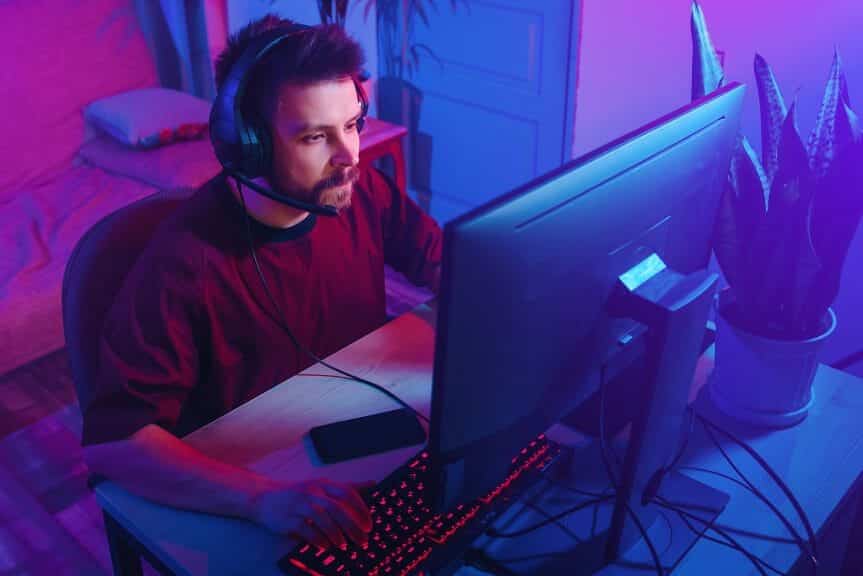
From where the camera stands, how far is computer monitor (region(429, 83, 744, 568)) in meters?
0.71

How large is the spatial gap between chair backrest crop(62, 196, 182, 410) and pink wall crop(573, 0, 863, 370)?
159 centimetres

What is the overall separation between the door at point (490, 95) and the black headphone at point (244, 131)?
1660mm

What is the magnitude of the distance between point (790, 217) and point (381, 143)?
6.00 feet

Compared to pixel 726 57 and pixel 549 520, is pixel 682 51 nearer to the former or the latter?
pixel 726 57

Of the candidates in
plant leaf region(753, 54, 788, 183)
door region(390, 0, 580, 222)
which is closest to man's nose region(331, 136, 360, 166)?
plant leaf region(753, 54, 788, 183)

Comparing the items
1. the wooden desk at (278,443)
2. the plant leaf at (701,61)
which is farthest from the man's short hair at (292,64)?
the plant leaf at (701,61)

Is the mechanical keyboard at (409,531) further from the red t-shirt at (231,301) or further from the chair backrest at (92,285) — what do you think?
the chair backrest at (92,285)

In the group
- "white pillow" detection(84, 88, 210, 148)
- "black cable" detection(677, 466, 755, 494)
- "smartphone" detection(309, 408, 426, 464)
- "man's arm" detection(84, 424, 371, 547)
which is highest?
"man's arm" detection(84, 424, 371, 547)

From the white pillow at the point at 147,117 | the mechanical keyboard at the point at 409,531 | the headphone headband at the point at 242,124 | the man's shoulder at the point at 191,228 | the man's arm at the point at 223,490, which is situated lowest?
the white pillow at the point at 147,117

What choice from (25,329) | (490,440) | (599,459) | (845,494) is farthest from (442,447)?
(25,329)

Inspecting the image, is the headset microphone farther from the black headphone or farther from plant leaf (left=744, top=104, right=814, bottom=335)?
plant leaf (left=744, top=104, right=814, bottom=335)

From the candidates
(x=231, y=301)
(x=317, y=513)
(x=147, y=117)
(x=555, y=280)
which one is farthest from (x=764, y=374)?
(x=147, y=117)

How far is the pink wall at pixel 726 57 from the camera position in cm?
196

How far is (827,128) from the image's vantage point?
1.17 meters
